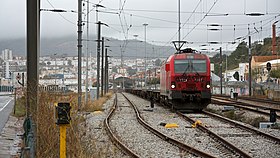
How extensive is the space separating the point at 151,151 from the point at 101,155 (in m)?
3.06

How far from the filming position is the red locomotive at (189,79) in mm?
25297

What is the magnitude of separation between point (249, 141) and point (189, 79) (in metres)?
12.0

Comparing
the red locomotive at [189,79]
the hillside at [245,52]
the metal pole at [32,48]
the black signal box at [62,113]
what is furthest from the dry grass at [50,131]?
the hillside at [245,52]

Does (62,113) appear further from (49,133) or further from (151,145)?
(151,145)

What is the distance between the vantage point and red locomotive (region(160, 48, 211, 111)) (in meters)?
25.3

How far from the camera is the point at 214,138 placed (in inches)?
564

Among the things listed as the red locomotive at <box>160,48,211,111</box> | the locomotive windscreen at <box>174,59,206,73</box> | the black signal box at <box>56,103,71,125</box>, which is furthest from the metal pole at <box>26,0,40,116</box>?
the locomotive windscreen at <box>174,59,206,73</box>

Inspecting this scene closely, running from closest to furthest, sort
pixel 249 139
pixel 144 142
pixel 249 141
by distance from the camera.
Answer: pixel 249 141, pixel 144 142, pixel 249 139

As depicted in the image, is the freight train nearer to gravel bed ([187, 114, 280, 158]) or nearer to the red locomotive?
the red locomotive

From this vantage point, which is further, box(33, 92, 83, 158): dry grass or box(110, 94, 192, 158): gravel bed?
box(110, 94, 192, 158): gravel bed

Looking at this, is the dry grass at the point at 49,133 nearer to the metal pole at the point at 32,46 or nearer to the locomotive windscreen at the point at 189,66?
the metal pole at the point at 32,46

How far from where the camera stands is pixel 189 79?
2556 cm

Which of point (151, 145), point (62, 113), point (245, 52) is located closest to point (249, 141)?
point (151, 145)

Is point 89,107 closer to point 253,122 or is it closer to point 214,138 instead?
point 253,122
